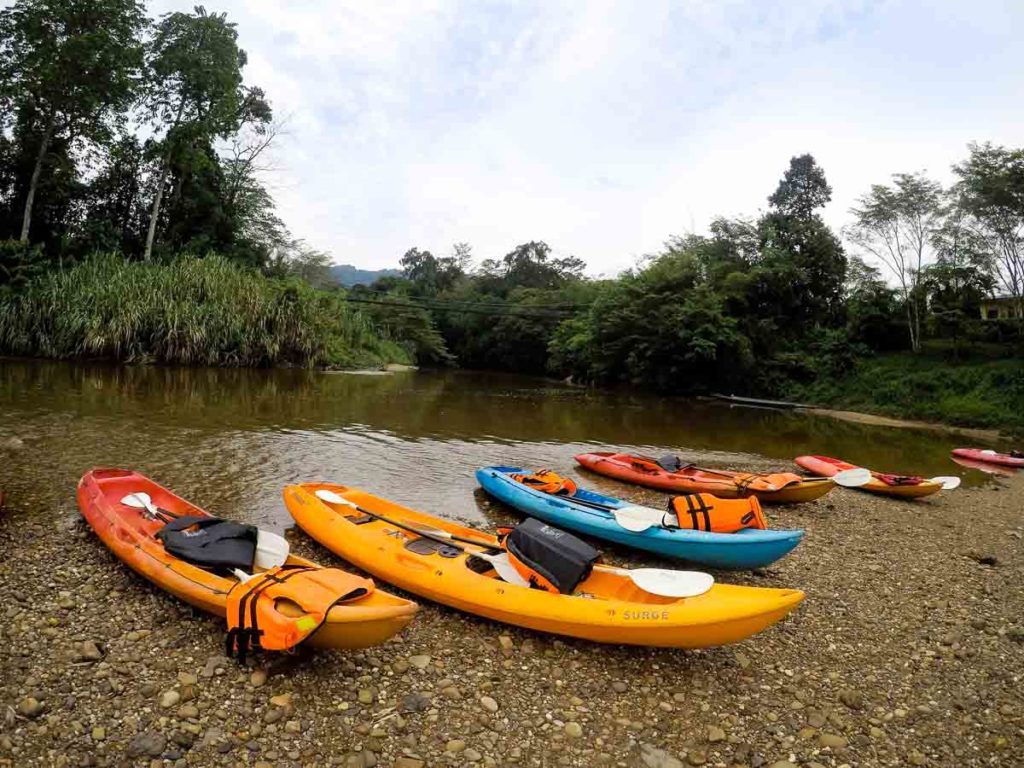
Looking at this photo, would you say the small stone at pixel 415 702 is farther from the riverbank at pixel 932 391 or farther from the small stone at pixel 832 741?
the riverbank at pixel 932 391

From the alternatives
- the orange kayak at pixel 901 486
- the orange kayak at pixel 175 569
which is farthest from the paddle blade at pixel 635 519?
the orange kayak at pixel 901 486

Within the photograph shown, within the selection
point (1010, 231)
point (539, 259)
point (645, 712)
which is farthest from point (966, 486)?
point (539, 259)

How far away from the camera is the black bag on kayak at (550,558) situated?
363 cm

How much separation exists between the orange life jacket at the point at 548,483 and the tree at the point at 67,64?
1995 centimetres

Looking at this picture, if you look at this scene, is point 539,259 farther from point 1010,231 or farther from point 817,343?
point 1010,231

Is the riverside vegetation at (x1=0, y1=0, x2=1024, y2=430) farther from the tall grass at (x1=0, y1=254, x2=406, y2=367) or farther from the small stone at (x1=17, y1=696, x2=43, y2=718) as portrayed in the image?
the small stone at (x1=17, y1=696, x2=43, y2=718)

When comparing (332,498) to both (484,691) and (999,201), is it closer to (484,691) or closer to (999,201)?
(484,691)

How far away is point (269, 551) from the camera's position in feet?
12.4

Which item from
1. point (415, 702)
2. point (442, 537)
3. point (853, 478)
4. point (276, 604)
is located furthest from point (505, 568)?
point (853, 478)

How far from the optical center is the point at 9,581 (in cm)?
376

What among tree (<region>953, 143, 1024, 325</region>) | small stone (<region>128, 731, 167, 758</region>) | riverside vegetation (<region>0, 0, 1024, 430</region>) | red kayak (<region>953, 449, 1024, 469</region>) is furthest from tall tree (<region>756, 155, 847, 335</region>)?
small stone (<region>128, 731, 167, 758</region>)

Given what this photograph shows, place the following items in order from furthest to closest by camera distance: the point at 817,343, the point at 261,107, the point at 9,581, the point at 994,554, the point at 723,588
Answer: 1. the point at 261,107
2. the point at 817,343
3. the point at 994,554
4. the point at 9,581
5. the point at 723,588

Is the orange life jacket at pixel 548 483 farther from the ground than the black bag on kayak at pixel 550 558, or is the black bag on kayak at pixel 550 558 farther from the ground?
the black bag on kayak at pixel 550 558

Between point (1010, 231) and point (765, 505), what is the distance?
2139cm
